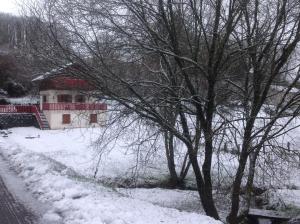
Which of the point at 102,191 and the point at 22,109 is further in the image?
the point at 22,109

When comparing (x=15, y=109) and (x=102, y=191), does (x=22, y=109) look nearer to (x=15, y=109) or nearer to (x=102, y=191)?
(x=15, y=109)

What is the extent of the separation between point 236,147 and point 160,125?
2.09 m

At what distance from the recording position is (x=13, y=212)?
9.04 m

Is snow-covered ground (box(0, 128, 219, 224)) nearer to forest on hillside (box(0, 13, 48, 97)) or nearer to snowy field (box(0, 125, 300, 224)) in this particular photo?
snowy field (box(0, 125, 300, 224))

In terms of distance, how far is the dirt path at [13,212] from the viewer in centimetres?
838

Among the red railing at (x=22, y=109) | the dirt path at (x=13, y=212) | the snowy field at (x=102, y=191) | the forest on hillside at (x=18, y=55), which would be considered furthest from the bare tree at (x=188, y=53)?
the red railing at (x=22, y=109)

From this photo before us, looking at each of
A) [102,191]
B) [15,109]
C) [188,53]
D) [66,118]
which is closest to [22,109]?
[15,109]

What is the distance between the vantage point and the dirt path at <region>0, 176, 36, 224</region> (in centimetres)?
838

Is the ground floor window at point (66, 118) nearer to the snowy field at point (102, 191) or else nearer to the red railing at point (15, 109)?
the red railing at point (15, 109)

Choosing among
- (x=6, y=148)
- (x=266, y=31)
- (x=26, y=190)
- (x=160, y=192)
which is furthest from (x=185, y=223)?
(x=6, y=148)

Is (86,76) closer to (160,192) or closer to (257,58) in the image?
(257,58)

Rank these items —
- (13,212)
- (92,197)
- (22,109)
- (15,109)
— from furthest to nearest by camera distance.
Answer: (22,109), (15,109), (92,197), (13,212)

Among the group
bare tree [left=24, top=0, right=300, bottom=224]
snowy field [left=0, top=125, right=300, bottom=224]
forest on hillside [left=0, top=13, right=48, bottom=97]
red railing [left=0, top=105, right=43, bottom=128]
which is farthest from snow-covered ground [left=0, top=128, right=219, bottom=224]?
red railing [left=0, top=105, right=43, bottom=128]

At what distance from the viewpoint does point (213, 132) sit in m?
11.8
